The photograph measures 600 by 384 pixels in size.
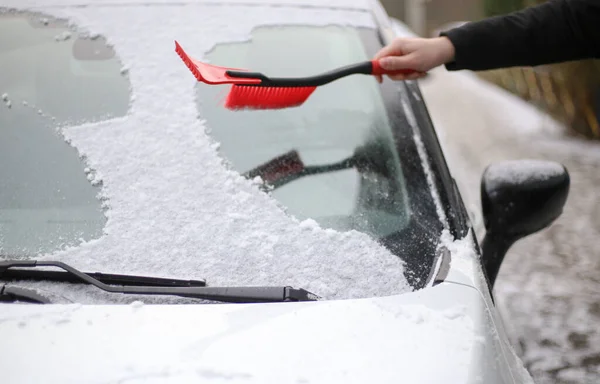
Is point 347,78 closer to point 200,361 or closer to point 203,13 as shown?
point 203,13

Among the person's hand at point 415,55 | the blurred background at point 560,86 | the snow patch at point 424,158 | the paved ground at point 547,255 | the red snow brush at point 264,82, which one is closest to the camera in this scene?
the snow patch at point 424,158

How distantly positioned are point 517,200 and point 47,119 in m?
1.40

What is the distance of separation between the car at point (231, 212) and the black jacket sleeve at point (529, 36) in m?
0.27

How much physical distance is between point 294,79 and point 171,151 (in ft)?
1.47

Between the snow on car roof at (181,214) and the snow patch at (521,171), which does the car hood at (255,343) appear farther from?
the snow patch at (521,171)

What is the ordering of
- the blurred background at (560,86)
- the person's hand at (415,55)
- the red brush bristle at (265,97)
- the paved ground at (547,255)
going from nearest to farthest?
the red brush bristle at (265,97), the person's hand at (415,55), the paved ground at (547,255), the blurred background at (560,86)

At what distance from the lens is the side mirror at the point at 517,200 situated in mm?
1997

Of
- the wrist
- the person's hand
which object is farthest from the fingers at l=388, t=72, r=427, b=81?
the wrist

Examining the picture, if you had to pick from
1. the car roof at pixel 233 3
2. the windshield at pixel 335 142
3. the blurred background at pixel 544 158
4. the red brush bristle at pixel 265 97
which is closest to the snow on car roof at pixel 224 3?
the car roof at pixel 233 3

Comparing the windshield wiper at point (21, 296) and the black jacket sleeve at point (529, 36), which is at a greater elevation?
the black jacket sleeve at point (529, 36)

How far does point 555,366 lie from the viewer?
3.33m

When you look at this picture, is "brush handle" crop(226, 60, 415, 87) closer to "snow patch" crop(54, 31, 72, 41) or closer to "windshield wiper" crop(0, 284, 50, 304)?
"snow patch" crop(54, 31, 72, 41)

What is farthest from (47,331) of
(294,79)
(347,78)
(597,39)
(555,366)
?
(555,366)

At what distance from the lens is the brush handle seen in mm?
1973
